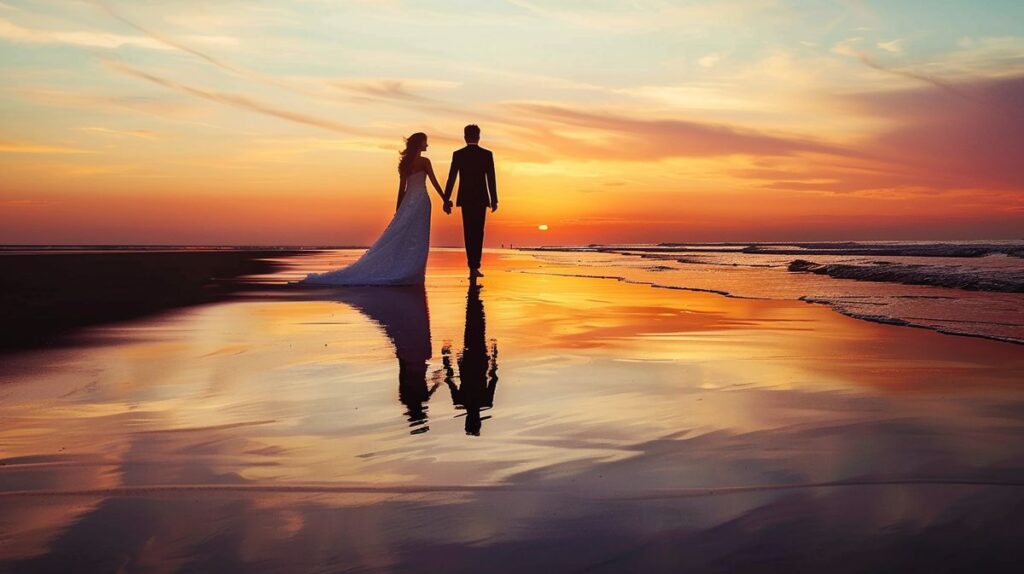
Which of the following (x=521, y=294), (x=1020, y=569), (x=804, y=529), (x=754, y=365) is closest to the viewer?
(x=1020, y=569)

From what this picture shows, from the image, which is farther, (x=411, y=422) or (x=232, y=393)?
(x=232, y=393)

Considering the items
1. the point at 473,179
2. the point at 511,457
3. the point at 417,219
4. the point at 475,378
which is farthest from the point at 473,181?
the point at 511,457

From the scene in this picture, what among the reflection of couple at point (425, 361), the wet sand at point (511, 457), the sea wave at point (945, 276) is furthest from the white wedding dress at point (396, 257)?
the sea wave at point (945, 276)

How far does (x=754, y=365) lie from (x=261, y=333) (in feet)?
14.7

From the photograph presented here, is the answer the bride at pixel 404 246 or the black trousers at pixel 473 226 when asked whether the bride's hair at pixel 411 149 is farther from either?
the black trousers at pixel 473 226

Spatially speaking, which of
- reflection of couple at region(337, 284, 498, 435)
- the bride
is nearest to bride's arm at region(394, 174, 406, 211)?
the bride

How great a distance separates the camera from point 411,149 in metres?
15.6

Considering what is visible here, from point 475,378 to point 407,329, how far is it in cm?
282

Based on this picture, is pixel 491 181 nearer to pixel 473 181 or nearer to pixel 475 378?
pixel 473 181

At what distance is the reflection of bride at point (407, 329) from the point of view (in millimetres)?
4353

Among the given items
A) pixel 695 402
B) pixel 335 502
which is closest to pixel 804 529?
pixel 335 502

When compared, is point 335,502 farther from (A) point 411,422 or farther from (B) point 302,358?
(B) point 302,358

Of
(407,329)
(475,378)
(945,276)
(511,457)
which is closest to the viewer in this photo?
(511,457)

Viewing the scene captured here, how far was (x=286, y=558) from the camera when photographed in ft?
7.14
